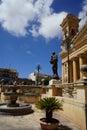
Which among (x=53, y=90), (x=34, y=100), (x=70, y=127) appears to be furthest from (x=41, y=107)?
(x=34, y=100)

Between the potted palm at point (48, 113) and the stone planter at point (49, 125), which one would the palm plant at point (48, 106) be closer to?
the potted palm at point (48, 113)

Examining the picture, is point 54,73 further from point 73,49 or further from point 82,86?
point 73,49

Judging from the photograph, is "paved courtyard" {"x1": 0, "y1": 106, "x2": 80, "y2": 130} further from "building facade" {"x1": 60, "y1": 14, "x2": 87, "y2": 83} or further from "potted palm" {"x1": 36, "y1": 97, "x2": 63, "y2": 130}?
"building facade" {"x1": 60, "y1": 14, "x2": 87, "y2": 83}

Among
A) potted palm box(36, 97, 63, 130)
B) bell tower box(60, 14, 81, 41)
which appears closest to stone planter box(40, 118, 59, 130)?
potted palm box(36, 97, 63, 130)

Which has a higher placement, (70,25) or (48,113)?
(70,25)

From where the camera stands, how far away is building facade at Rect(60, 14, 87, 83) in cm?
4191

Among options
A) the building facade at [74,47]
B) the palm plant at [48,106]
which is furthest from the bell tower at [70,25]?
the palm plant at [48,106]

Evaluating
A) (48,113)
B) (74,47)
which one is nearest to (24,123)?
(48,113)

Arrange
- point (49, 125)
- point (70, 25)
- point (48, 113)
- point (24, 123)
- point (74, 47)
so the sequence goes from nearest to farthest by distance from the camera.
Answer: point (49, 125)
point (48, 113)
point (24, 123)
point (74, 47)
point (70, 25)

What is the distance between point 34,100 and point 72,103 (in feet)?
33.4

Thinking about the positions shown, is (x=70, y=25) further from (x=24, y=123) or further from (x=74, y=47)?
(x=24, y=123)

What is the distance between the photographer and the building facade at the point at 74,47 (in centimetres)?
4191

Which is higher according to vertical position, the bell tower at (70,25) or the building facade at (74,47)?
the bell tower at (70,25)

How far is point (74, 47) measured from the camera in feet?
152
